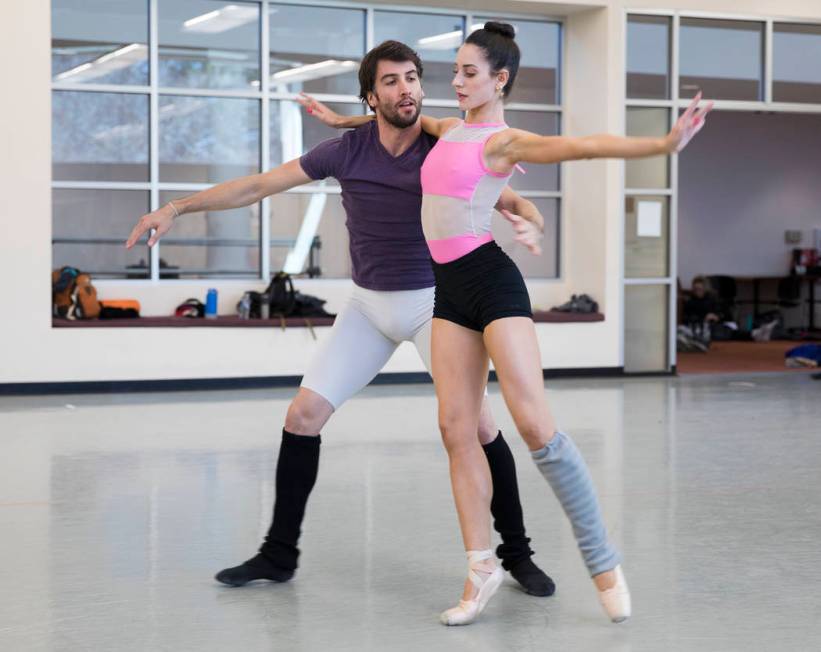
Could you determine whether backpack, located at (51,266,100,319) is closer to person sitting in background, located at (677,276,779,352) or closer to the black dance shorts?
the black dance shorts

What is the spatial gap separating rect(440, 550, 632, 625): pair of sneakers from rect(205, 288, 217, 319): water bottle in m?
6.73

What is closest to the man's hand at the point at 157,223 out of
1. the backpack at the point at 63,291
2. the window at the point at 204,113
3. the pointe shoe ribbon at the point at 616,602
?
the pointe shoe ribbon at the point at 616,602

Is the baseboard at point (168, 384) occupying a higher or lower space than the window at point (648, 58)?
lower

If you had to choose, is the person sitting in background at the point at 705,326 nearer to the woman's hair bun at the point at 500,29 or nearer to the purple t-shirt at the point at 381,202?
the purple t-shirt at the point at 381,202

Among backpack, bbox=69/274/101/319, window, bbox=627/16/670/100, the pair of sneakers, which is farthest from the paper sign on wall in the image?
the pair of sneakers

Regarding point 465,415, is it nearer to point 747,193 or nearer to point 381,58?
point 381,58

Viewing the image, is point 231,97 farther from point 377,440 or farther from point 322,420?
point 322,420

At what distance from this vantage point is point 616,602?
323cm

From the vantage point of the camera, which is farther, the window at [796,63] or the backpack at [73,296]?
the window at [796,63]

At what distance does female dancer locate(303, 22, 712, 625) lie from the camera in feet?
10.5

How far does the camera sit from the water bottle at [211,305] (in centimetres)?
988

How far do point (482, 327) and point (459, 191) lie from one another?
38 centimetres

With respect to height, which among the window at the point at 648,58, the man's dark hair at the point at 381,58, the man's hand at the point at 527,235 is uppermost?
the window at the point at 648,58

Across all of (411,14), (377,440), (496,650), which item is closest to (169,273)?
(411,14)
